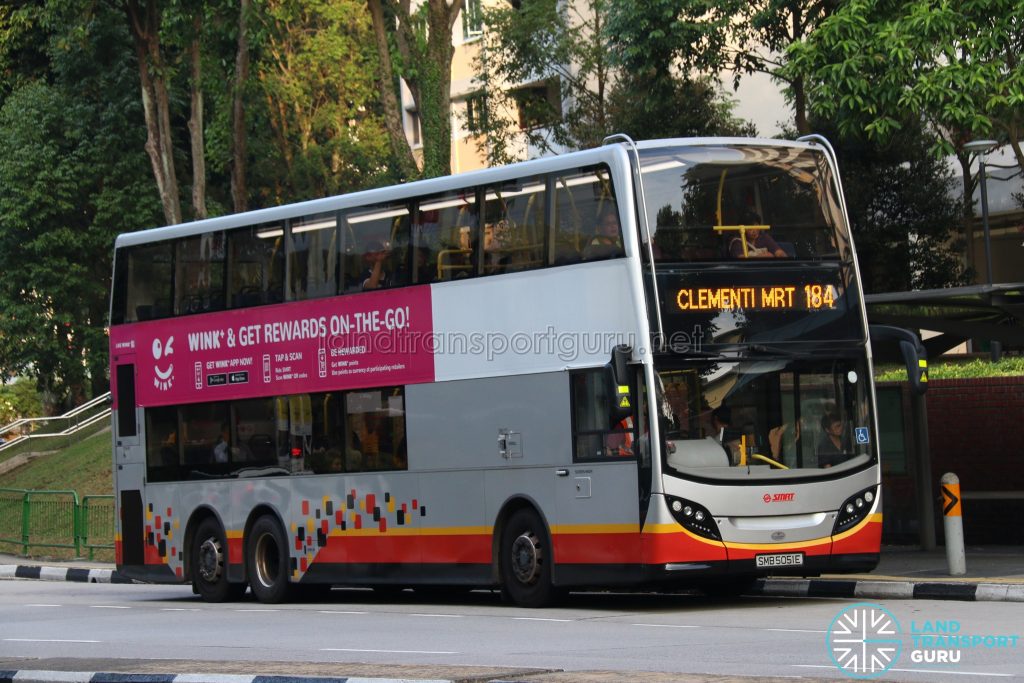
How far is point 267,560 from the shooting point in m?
20.7

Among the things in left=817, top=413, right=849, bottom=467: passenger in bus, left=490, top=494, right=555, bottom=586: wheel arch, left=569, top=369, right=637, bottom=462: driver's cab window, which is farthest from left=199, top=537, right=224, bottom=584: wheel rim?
left=817, top=413, right=849, bottom=467: passenger in bus

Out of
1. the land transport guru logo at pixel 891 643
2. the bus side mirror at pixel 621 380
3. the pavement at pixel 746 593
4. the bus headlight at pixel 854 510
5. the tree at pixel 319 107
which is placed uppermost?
the tree at pixel 319 107

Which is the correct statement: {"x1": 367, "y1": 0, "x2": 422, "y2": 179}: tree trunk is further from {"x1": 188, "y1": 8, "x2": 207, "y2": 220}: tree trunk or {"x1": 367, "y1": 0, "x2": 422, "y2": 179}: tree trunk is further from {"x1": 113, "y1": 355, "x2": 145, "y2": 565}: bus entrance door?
{"x1": 113, "y1": 355, "x2": 145, "y2": 565}: bus entrance door

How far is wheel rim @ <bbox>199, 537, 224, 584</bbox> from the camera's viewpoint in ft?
69.6

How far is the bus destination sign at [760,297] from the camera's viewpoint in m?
15.6

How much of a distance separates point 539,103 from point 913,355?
2334 centimetres

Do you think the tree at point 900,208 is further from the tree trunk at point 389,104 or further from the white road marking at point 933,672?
the white road marking at point 933,672

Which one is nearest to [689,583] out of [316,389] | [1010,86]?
[316,389]

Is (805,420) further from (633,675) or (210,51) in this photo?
(210,51)

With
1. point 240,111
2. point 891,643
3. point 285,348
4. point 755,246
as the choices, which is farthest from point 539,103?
point 891,643

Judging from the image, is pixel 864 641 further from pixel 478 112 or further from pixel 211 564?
pixel 478 112

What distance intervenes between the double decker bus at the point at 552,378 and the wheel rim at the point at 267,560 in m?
0.04

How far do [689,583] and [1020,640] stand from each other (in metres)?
6.09

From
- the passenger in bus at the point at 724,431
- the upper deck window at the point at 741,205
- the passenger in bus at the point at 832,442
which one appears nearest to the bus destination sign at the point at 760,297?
the upper deck window at the point at 741,205
